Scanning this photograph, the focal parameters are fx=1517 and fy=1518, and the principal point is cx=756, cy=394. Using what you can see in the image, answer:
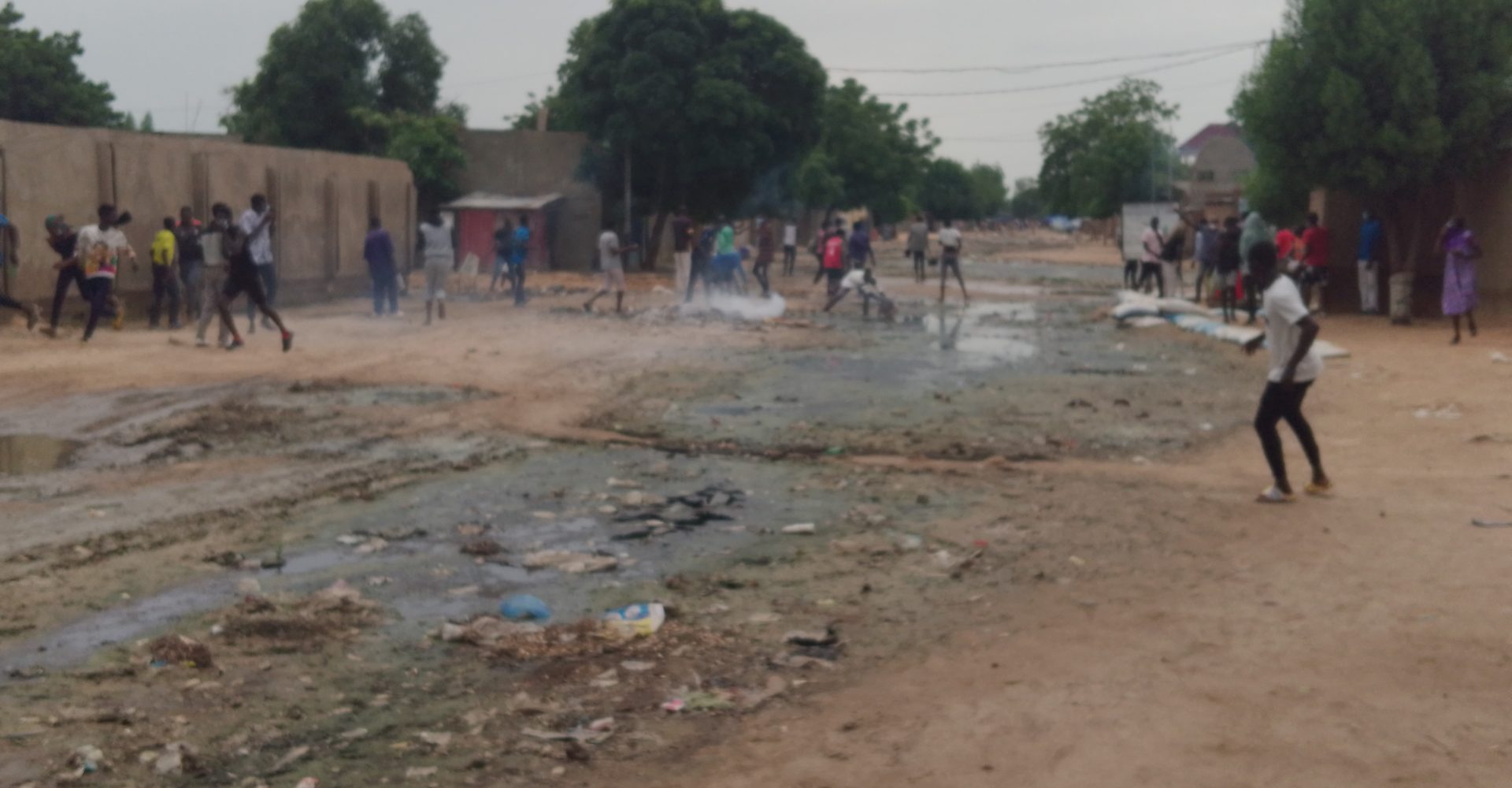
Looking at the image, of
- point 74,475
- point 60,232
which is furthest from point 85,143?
point 74,475

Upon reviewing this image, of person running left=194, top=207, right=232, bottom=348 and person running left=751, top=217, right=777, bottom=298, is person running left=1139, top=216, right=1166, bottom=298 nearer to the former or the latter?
person running left=751, top=217, right=777, bottom=298

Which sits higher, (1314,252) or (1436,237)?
(1436,237)

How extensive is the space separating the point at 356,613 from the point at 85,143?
1599 centimetres

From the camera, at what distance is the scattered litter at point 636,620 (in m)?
5.92

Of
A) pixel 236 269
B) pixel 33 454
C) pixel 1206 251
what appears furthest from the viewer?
pixel 1206 251

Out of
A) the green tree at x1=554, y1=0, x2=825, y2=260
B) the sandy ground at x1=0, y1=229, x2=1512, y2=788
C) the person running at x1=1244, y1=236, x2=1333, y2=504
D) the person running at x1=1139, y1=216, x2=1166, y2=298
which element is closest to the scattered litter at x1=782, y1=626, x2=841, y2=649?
the sandy ground at x1=0, y1=229, x2=1512, y2=788

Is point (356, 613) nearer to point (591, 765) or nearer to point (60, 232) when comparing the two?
point (591, 765)

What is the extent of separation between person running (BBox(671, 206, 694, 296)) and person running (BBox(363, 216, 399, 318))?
4.84 metres

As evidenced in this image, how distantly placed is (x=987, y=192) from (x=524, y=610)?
6545 inches

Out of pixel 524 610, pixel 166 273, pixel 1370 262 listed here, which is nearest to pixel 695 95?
pixel 1370 262

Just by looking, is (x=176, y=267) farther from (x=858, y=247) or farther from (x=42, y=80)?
(x=42, y=80)

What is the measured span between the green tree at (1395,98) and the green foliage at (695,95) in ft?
57.9

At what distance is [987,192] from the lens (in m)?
169

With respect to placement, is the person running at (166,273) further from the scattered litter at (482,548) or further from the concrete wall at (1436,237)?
the concrete wall at (1436,237)
